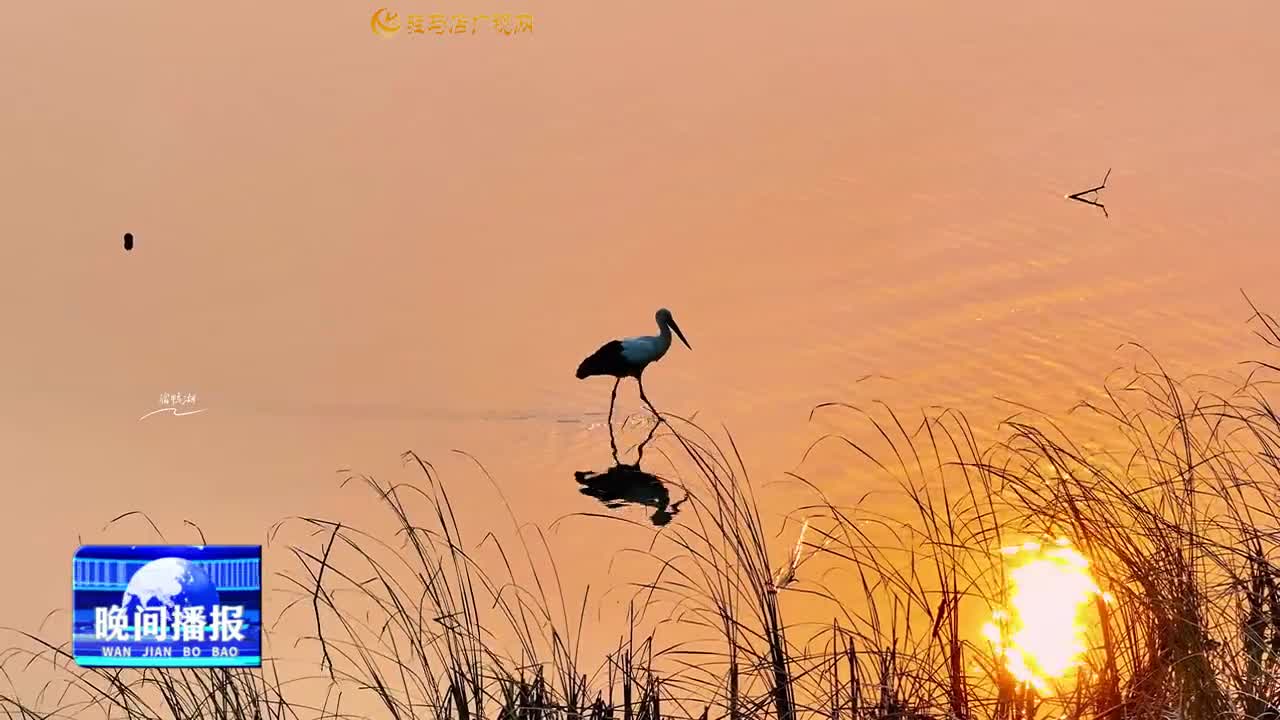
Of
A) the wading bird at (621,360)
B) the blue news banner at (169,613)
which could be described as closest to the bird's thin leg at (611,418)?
the wading bird at (621,360)

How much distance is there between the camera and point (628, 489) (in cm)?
541

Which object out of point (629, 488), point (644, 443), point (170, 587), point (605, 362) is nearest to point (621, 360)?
point (605, 362)

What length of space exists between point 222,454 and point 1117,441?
3652 millimetres

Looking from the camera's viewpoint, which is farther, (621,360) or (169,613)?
(621,360)

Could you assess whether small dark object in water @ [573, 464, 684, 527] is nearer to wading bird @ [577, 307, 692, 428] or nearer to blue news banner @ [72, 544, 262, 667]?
wading bird @ [577, 307, 692, 428]

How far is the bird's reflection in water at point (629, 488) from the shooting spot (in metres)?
4.89

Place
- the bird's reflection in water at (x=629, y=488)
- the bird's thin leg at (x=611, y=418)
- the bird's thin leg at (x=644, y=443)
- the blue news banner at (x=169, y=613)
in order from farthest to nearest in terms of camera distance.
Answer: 1. the bird's thin leg at (x=611, y=418)
2. the bird's thin leg at (x=644, y=443)
3. the bird's reflection in water at (x=629, y=488)
4. the blue news banner at (x=169, y=613)

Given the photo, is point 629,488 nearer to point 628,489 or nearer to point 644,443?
point 628,489

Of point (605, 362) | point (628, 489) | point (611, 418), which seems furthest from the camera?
point (605, 362)

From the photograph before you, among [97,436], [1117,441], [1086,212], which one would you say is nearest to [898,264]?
[1086,212]

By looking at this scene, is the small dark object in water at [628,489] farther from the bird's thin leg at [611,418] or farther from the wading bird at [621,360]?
the wading bird at [621,360]

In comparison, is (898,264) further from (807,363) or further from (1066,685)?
(1066,685)

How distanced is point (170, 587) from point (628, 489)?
2967 mm

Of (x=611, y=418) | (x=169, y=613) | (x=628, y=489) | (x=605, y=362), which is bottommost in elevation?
(x=169, y=613)
